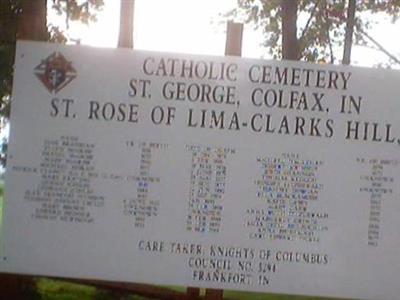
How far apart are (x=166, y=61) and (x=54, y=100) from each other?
1.00 meters

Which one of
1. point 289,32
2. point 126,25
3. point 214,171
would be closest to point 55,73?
point 126,25

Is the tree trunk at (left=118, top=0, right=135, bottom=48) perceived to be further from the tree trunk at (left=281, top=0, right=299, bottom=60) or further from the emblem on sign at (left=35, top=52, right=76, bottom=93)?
the tree trunk at (left=281, top=0, right=299, bottom=60)

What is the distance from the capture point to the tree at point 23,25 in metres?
8.42

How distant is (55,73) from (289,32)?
13.4 feet

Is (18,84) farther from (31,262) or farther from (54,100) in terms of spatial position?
(31,262)

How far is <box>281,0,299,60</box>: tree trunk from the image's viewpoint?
402 inches

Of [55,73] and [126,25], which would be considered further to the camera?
[126,25]

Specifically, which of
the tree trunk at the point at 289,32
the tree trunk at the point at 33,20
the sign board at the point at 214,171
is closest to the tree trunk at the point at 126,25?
the tree trunk at the point at 33,20

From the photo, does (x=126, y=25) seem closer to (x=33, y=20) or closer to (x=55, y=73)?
(x=33, y=20)

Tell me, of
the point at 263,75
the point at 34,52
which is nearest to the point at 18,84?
the point at 34,52

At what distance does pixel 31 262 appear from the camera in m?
7.00

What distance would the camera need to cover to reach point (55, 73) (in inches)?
274

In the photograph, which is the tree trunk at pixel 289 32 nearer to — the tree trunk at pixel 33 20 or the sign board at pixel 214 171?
the tree trunk at pixel 33 20

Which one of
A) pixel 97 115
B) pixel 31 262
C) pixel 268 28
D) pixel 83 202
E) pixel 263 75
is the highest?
pixel 268 28
